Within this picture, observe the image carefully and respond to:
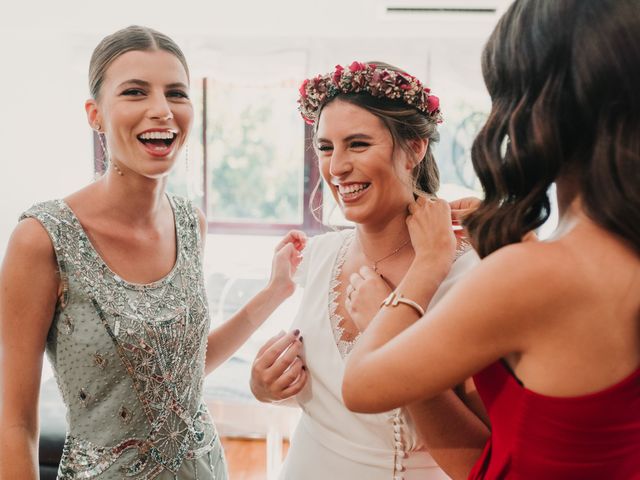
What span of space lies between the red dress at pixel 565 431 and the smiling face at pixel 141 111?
906 mm

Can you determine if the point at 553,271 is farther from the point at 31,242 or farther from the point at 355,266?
the point at 31,242

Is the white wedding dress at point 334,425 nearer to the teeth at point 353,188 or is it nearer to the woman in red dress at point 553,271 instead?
the teeth at point 353,188

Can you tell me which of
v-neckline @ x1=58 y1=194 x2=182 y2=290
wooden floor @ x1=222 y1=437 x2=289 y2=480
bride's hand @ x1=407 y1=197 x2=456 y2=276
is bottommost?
wooden floor @ x1=222 y1=437 x2=289 y2=480

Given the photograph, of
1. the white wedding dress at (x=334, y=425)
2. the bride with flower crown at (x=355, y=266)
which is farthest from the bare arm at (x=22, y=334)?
the white wedding dress at (x=334, y=425)

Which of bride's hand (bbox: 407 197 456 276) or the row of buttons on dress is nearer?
bride's hand (bbox: 407 197 456 276)

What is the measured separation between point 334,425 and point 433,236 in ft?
1.72

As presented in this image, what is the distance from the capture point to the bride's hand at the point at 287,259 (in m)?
1.72

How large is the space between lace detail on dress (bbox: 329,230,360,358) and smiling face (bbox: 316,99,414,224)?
0.53 feet

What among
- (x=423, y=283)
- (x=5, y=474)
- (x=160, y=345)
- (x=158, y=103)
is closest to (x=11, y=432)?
(x=5, y=474)

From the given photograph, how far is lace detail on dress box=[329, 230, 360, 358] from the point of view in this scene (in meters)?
1.36

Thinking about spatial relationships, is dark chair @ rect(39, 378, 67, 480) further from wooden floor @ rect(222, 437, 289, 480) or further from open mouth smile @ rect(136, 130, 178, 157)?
open mouth smile @ rect(136, 130, 178, 157)

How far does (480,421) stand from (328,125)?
30.2 inches

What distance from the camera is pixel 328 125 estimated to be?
4.66 ft

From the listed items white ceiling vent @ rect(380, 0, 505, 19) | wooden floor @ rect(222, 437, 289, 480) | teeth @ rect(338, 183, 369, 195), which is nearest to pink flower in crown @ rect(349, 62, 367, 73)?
teeth @ rect(338, 183, 369, 195)
